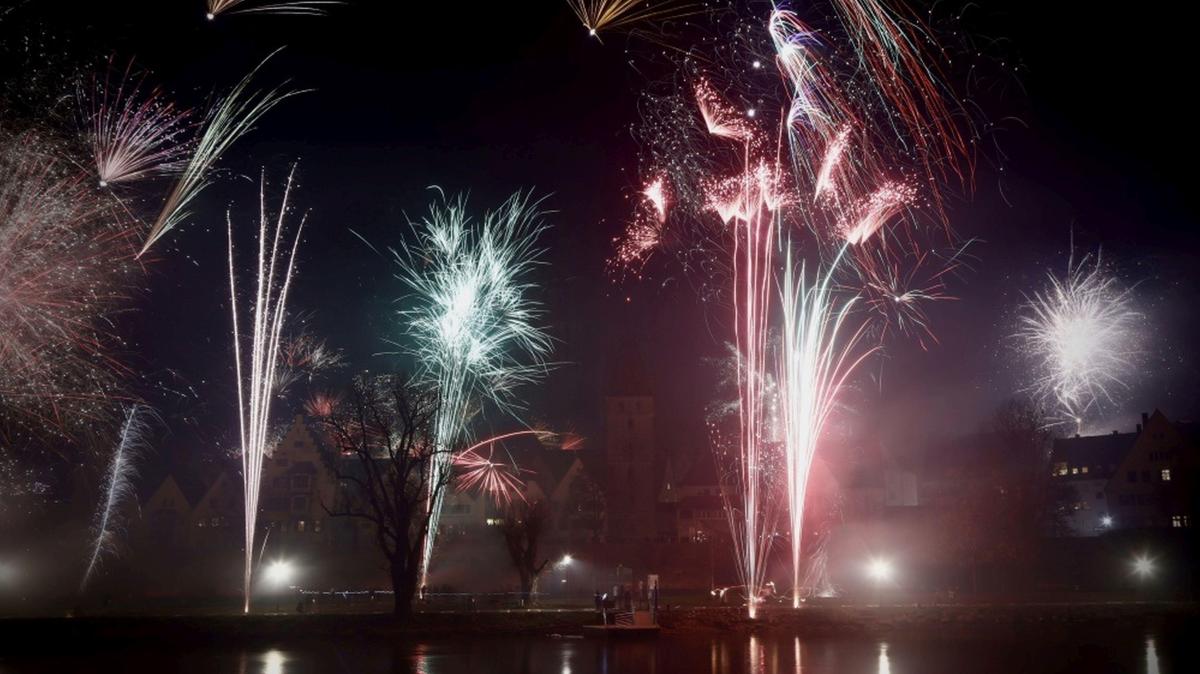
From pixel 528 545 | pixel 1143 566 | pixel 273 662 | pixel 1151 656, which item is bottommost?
pixel 1151 656

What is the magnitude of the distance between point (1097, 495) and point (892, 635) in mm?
47755

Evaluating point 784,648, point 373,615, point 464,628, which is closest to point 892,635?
point 784,648

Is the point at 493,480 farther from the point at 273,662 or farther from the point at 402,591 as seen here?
the point at 273,662

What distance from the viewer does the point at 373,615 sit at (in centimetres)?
3033

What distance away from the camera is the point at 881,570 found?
182 ft

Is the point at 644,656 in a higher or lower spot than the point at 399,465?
lower

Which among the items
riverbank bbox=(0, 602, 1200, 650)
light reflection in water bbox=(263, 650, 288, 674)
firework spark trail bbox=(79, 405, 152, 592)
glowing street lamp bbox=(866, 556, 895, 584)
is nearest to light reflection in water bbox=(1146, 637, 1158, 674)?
riverbank bbox=(0, 602, 1200, 650)

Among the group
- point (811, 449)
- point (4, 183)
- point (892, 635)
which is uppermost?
point (4, 183)

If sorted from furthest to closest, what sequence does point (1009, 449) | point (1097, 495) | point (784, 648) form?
point (1097, 495) < point (1009, 449) < point (784, 648)

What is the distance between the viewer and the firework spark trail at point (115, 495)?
5253 centimetres

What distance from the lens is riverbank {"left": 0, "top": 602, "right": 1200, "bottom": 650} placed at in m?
26.8

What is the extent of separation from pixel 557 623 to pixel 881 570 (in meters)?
30.9

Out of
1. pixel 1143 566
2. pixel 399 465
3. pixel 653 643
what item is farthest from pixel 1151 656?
pixel 1143 566

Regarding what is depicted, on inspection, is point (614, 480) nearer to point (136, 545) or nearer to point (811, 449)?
point (136, 545)
